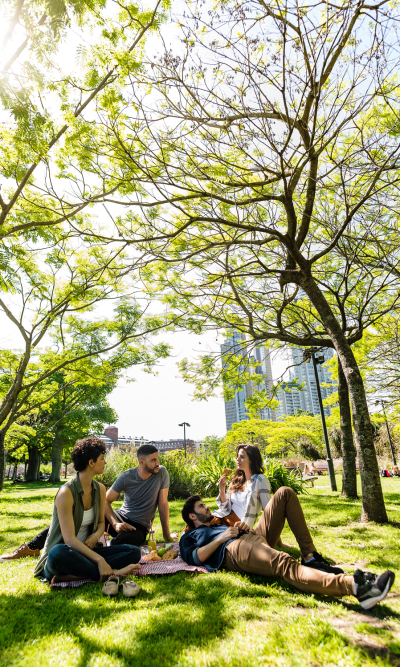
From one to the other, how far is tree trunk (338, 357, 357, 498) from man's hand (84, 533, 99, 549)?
20.8 ft

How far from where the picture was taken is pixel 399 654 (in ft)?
6.10

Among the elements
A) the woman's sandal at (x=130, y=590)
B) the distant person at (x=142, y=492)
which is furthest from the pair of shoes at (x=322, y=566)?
the distant person at (x=142, y=492)

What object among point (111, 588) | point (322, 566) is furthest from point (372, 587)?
point (111, 588)

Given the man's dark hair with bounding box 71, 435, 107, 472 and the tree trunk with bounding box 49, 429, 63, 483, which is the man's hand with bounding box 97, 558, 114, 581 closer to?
the man's dark hair with bounding box 71, 435, 107, 472

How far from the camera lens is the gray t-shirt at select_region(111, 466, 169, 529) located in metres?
4.71

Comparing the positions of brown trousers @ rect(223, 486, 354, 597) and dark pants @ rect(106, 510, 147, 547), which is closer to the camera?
brown trousers @ rect(223, 486, 354, 597)

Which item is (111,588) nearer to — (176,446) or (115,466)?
(115,466)

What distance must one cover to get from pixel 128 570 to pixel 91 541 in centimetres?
44

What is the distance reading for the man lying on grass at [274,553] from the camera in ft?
7.91

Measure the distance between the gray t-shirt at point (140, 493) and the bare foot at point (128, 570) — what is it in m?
1.17

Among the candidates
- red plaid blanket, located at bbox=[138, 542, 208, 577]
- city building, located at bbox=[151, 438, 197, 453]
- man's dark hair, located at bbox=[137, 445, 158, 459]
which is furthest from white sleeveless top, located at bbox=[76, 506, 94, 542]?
city building, located at bbox=[151, 438, 197, 453]

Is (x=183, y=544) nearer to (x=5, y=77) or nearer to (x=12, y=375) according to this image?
(x=5, y=77)

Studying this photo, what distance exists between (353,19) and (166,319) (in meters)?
8.12

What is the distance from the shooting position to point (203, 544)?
362 cm
